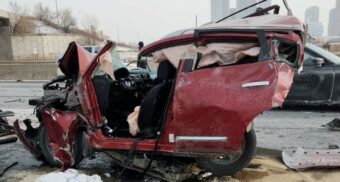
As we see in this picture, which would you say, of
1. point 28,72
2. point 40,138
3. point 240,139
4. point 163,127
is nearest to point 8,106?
point 40,138

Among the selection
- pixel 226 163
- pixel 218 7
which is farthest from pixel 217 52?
pixel 218 7

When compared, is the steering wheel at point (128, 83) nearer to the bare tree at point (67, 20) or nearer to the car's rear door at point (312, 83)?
the car's rear door at point (312, 83)

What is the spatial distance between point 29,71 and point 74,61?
18.1 m

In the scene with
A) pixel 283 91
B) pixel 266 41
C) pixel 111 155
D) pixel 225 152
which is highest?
pixel 266 41

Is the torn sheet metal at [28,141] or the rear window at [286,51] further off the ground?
the rear window at [286,51]

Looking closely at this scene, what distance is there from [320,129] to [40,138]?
474cm

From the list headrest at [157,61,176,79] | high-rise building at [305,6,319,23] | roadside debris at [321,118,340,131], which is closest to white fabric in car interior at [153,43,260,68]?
headrest at [157,61,176,79]

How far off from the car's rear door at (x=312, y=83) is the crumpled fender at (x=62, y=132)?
528cm

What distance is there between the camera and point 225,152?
3926 mm

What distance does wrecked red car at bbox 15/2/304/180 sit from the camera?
12.3 ft

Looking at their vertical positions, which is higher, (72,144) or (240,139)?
(240,139)

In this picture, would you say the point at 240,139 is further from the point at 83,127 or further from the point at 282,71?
the point at 83,127

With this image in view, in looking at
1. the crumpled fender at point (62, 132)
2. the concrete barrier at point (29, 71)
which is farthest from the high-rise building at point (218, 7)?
the concrete barrier at point (29, 71)

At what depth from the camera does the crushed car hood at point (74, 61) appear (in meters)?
4.79
